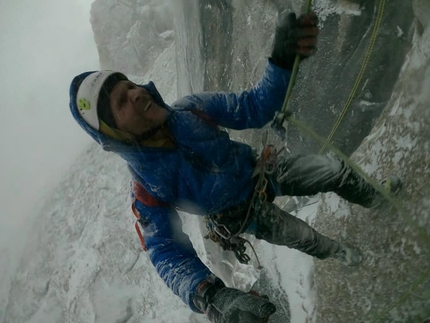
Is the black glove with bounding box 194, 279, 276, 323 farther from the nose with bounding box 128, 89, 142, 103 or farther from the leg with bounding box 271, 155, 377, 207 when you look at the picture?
the nose with bounding box 128, 89, 142, 103

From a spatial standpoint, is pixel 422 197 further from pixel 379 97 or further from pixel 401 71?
pixel 379 97

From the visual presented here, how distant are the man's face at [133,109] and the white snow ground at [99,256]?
119 inches

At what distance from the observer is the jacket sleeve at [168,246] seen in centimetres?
249

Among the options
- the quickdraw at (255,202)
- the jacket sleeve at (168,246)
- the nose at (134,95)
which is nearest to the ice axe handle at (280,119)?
the quickdraw at (255,202)

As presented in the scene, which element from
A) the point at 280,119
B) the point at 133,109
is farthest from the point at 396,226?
the point at 133,109

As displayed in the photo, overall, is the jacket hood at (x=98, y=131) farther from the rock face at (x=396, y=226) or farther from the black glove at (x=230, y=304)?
the rock face at (x=396, y=226)

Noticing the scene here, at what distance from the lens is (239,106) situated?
2527mm

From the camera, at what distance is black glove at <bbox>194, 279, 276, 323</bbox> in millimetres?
2076

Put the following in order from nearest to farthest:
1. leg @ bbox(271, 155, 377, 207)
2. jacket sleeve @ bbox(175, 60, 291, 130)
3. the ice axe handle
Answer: the ice axe handle
jacket sleeve @ bbox(175, 60, 291, 130)
leg @ bbox(271, 155, 377, 207)

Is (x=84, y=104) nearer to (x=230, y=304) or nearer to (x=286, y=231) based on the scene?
(x=230, y=304)

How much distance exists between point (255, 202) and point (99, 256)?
828 cm

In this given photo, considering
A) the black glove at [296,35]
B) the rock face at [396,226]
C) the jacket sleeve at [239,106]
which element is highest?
the black glove at [296,35]

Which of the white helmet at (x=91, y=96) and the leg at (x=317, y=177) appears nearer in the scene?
the white helmet at (x=91, y=96)

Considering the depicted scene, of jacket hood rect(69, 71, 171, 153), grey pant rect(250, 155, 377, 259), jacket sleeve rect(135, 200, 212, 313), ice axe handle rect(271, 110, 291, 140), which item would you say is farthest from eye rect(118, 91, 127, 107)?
grey pant rect(250, 155, 377, 259)
